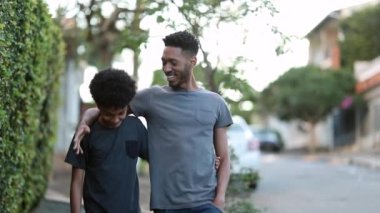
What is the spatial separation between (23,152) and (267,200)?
6.18 m

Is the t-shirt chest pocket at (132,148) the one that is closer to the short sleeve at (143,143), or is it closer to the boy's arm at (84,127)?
the short sleeve at (143,143)

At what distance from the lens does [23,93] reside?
244 inches

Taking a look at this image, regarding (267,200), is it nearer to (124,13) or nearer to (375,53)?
(124,13)

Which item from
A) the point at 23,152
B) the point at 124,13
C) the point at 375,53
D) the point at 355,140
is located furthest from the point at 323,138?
the point at 23,152

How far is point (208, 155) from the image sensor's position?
3852mm

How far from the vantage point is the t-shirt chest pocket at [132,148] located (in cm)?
398

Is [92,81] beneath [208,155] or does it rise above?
above

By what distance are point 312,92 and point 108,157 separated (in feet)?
111

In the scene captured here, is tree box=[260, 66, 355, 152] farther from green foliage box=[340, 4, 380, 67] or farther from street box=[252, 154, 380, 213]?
street box=[252, 154, 380, 213]

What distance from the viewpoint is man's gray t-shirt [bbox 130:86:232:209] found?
3.77 metres

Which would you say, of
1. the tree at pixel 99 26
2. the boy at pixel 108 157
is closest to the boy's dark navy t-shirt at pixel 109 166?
the boy at pixel 108 157

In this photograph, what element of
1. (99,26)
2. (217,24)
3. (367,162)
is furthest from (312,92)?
(217,24)

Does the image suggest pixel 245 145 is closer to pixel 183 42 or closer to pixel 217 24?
pixel 217 24

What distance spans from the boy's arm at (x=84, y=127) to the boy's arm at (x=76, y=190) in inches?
5.0
